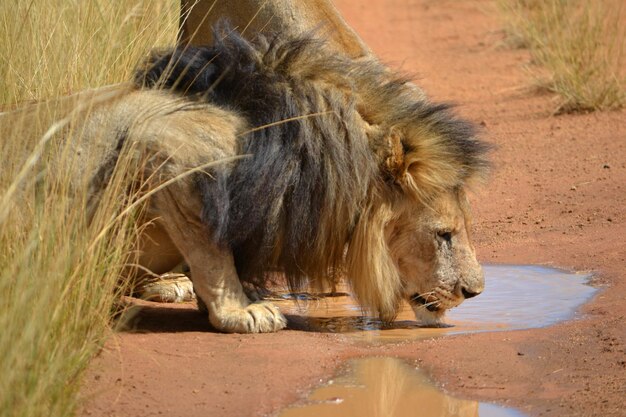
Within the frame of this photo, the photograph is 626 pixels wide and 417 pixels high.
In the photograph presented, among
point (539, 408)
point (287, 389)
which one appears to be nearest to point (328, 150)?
point (287, 389)

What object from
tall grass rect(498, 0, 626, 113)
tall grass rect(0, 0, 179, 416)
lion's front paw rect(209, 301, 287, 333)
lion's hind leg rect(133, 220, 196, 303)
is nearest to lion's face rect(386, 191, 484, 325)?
lion's front paw rect(209, 301, 287, 333)

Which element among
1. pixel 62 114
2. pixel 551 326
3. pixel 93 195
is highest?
pixel 62 114

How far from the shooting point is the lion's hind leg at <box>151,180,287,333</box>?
484 centimetres

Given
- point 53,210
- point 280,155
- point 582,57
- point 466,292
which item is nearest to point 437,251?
point 466,292

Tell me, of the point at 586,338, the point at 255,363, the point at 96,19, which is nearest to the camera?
the point at 255,363

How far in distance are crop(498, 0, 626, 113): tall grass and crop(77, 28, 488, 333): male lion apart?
5.29 meters

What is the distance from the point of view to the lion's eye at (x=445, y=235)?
204 inches

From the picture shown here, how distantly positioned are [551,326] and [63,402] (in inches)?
95.1

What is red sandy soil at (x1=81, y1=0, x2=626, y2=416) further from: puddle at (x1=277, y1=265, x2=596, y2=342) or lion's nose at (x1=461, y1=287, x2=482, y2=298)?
lion's nose at (x1=461, y1=287, x2=482, y2=298)

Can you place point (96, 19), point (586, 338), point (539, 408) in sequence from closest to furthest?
1. point (539, 408)
2. point (586, 338)
3. point (96, 19)

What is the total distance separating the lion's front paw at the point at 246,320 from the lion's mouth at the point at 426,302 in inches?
25.8

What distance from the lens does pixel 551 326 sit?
5.16 m

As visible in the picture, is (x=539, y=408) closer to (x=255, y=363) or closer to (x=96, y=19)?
(x=255, y=363)

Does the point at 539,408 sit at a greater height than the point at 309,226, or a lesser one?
lesser
